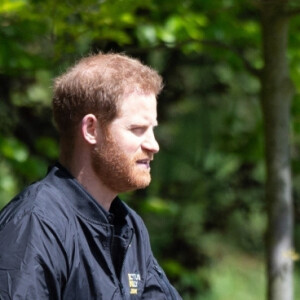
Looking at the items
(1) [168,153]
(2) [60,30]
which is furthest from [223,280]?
(2) [60,30]

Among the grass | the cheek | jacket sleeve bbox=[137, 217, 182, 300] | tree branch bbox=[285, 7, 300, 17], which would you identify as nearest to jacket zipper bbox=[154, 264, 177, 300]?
jacket sleeve bbox=[137, 217, 182, 300]

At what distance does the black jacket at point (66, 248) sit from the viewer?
2.64 meters

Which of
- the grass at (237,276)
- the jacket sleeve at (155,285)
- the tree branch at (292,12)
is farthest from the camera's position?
the grass at (237,276)

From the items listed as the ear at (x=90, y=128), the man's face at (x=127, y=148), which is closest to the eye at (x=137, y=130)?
the man's face at (x=127, y=148)

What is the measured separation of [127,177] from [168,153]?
4759mm

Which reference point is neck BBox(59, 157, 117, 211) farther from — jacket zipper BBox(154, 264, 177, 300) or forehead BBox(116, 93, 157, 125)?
jacket zipper BBox(154, 264, 177, 300)

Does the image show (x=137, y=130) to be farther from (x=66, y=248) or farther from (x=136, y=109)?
(x=66, y=248)

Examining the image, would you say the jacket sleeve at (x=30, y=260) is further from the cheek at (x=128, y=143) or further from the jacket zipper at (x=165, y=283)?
the jacket zipper at (x=165, y=283)

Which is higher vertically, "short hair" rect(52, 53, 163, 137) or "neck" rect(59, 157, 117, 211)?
"short hair" rect(52, 53, 163, 137)

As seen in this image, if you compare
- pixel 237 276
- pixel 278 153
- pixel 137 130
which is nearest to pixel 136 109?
pixel 137 130

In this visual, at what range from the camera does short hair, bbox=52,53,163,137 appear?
2.93m

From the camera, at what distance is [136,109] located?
296 centimetres

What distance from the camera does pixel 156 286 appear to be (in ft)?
10.2

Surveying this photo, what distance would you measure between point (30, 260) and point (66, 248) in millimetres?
132
